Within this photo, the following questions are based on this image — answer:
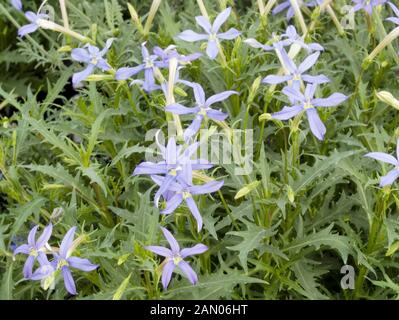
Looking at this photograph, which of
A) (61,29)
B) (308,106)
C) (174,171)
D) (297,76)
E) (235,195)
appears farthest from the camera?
(61,29)

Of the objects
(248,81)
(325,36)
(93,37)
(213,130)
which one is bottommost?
(213,130)

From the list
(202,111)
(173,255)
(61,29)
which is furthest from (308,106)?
(61,29)

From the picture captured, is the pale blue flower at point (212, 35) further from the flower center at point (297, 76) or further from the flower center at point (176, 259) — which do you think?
the flower center at point (176, 259)

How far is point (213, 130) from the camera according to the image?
1652mm

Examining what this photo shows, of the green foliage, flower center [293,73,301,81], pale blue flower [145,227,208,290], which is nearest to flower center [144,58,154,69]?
the green foliage

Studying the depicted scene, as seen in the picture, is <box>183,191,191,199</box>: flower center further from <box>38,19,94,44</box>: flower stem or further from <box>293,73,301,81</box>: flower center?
<box>38,19,94,44</box>: flower stem

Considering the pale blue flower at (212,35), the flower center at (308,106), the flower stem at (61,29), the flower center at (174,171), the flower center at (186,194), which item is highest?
the flower stem at (61,29)

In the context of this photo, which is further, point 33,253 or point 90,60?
point 90,60

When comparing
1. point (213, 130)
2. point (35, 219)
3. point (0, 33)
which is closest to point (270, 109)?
point (213, 130)

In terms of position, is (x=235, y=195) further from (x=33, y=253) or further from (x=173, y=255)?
(x=33, y=253)

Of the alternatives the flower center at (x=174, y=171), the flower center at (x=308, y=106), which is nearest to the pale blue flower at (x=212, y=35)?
the flower center at (x=308, y=106)

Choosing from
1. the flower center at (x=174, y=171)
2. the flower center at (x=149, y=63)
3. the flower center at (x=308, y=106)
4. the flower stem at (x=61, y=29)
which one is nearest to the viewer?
the flower center at (x=174, y=171)
